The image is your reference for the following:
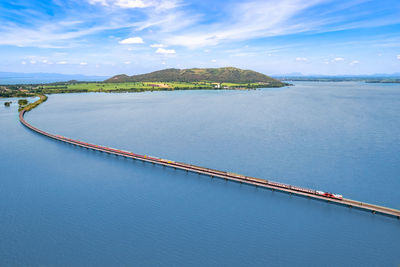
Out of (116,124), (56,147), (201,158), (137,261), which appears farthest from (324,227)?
(116,124)

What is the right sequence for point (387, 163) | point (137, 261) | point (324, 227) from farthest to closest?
point (387, 163) → point (324, 227) → point (137, 261)

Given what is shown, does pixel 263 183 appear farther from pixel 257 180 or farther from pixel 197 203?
pixel 197 203

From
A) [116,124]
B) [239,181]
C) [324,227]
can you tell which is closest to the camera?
[324,227]

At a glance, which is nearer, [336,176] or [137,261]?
[137,261]

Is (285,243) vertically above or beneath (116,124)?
beneath

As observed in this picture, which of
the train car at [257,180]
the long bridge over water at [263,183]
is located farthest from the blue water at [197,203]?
the train car at [257,180]

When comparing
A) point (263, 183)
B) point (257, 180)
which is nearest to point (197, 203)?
point (257, 180)

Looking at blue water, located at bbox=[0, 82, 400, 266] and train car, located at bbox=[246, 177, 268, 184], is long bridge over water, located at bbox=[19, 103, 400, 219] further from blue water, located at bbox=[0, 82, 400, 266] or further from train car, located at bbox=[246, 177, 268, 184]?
blue water, located at bbox=[0, 82, 400, 266]

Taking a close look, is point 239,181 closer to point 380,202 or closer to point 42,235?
point 380,202
